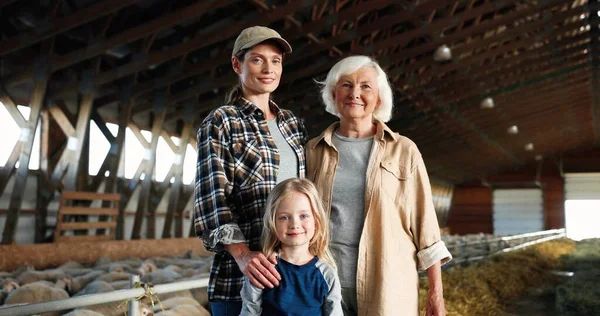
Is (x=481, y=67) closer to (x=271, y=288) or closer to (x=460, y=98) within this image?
(x=460, y=98)

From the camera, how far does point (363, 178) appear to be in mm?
2260

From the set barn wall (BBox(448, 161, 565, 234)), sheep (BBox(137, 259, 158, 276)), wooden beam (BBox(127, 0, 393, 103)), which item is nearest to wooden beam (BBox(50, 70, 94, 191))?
wooden beam (BBox(127, 0, 393, 103))

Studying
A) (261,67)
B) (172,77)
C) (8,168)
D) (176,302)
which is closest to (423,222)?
(261,67)

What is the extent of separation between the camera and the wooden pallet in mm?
9164

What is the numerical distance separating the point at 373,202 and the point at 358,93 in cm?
39

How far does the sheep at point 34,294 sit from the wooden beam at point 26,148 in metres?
3.61

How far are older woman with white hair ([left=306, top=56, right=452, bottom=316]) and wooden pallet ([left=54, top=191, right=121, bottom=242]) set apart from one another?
760cm

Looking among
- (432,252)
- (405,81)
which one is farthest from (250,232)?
(405,81)

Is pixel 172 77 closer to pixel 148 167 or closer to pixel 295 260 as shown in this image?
pixel 148 167

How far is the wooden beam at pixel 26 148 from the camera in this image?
8.16 m

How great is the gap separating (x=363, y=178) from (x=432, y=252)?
35 cm

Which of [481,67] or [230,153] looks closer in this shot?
[230,153]

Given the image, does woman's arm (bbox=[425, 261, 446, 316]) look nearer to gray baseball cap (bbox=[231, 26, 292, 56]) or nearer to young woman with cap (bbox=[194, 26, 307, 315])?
young woman with cap (bbox=[194, 26, 307, 315])

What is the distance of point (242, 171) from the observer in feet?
6.92
